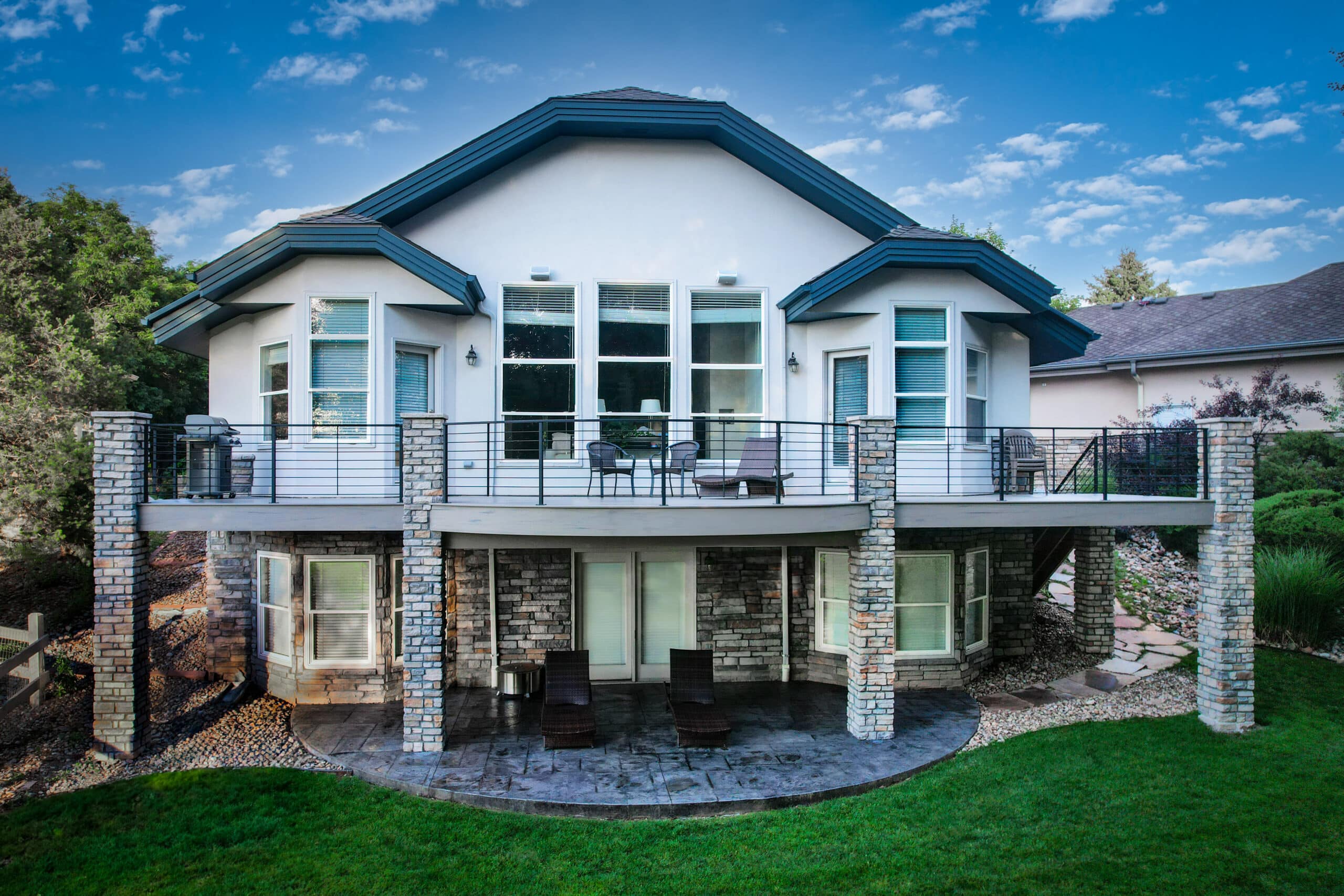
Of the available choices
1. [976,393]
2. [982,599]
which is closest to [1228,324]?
[976,393]

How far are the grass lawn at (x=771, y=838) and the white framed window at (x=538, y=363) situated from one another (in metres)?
4.86

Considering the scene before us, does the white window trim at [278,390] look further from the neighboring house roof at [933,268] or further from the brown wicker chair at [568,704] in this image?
the neighboring house roof at [933,268]

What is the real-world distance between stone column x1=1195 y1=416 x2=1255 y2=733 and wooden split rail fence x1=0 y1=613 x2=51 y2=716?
1459 cm

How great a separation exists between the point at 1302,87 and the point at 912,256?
64.3 feet

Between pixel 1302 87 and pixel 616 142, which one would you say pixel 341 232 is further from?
pixel 1302 87

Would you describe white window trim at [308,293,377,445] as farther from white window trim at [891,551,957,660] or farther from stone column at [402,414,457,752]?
white window trim at [891,551,957,660]

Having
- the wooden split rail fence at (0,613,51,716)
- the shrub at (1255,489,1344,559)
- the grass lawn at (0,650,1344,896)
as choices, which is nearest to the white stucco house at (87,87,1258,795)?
the wooden split rail fence at (0,613,51,716)

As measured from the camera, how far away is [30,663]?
955 centimetres

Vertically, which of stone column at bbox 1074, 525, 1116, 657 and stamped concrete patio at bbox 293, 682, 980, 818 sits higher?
stone column at bbox 1074, 525, 1116, 657

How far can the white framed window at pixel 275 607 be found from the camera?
33.0ft

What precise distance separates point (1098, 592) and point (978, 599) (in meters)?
2.17

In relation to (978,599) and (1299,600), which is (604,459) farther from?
(1299,600)

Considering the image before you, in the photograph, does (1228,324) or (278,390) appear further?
(1228,324)

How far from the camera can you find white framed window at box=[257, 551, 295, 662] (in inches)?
396
